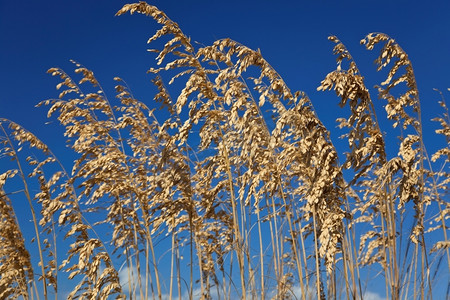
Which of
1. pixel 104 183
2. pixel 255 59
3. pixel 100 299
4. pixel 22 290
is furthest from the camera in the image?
pixel 22 290

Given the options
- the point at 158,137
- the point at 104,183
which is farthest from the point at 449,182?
the point at 104,183

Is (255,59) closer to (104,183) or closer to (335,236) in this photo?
(335,236)

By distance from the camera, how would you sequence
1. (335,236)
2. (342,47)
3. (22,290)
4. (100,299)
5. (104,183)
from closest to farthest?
(335,236), (342,47), (100,299), (104,183), (22,290)

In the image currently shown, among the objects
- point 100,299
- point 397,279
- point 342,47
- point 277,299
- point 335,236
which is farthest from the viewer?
point 100,299

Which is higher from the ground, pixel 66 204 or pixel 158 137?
pixel 158 137

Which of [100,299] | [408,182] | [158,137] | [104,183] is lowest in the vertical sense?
[100,299]

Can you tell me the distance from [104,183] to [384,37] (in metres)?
2.69

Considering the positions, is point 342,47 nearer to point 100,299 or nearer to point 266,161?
point 266,161

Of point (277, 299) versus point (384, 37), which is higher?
point (384, 37)

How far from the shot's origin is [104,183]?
461 centimetres

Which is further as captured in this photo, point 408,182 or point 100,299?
point 100,299

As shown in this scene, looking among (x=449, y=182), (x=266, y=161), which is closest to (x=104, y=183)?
(x=266, y=161)

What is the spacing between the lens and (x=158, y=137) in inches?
182

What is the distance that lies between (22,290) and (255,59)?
3636 mm
